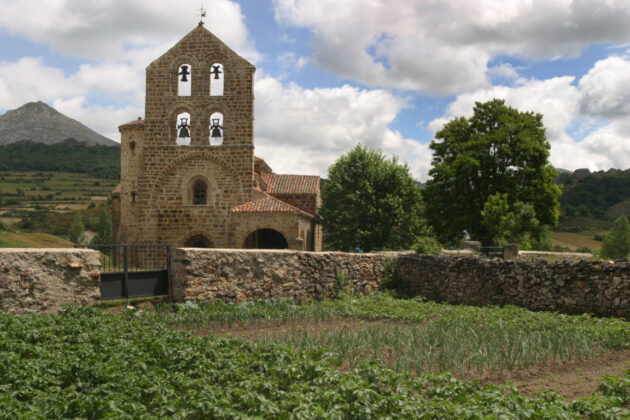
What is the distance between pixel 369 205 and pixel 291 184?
642 centimetres

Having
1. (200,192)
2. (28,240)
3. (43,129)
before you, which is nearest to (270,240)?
(200,192)

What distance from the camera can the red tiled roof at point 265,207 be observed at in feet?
81.6

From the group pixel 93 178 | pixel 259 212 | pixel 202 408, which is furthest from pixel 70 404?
pixel 93 178

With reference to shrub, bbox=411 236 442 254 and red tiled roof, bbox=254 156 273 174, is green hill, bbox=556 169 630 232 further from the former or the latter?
shrub, bbox=411 236 442 254

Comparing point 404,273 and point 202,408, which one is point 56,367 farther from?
point 404,273

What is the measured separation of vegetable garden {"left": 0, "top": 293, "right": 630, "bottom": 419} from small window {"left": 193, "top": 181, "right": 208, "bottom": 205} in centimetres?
1571

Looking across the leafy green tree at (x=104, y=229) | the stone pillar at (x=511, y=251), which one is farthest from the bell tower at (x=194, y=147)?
the leafy green tree at (x=104, y=229)

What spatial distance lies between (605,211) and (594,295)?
186ft

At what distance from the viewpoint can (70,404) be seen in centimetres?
492

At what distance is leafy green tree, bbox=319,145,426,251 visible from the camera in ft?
A: 91.3

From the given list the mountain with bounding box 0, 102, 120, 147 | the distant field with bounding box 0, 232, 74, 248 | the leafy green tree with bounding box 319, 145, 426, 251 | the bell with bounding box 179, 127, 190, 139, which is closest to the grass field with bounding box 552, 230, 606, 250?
the leafy green tree with bounding box 319, 145, 426, 251

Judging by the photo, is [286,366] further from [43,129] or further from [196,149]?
[43,129]

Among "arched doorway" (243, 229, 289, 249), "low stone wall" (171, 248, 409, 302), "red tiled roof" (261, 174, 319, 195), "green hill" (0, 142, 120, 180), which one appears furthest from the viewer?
"green hill" (0, 142, 120, 180)

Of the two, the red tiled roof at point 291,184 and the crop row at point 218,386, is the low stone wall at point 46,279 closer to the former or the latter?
the crop row at point 218,386
